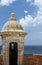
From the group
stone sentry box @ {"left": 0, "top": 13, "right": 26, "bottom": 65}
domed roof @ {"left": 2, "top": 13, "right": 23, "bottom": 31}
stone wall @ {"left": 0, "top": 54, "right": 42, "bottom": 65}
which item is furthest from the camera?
stone wall @ {"left": 0, "top": 54, "right": 42, "bottom": 65}

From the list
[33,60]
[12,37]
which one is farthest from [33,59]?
[12,37]

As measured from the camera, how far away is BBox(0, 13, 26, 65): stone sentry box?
13.0m

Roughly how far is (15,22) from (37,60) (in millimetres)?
2126

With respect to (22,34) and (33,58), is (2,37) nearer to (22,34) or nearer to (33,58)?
(22,34)

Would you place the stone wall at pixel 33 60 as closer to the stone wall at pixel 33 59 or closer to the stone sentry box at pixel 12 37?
the stone wall at pixel 33 59

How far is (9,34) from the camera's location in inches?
512

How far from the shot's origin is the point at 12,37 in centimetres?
1307

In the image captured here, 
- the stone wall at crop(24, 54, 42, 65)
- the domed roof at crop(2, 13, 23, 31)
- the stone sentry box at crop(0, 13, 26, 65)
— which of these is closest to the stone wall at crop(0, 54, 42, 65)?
the stone wall at crop(24, 54, 42, 65)

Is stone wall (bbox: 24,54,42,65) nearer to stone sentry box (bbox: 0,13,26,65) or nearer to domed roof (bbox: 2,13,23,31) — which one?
stone sentry box (bbox: 0,13,26,65)

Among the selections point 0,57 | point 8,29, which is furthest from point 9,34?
point 0,57

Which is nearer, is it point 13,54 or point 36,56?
point 36,56

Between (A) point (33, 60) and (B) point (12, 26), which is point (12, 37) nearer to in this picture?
(B) point (12, 26)

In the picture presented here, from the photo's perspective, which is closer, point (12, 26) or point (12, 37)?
point (12, 37)

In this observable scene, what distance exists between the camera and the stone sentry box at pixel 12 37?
42.7 feet
